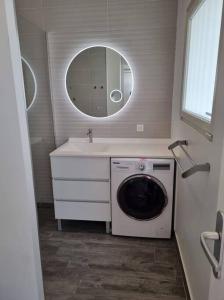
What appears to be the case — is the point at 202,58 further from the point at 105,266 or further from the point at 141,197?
the point at 105,266

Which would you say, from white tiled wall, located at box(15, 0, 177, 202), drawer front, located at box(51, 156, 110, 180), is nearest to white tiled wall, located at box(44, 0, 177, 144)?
white tiled wall, located at box(15, 0, 177, 202)

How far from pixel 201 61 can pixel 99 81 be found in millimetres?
1335

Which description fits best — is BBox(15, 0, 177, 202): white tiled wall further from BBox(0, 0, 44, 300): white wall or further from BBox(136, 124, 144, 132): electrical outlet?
BBox(0, 0, 44, 300): white wall

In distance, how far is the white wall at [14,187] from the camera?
3.13ft

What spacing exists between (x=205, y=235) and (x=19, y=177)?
0.83m

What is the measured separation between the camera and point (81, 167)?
2271mm

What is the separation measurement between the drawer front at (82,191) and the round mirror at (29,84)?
936 mm

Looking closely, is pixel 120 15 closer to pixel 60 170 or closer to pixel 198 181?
pixel 60 170

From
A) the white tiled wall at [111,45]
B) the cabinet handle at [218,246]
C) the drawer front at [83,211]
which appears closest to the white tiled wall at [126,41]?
the white tiled wall at [111,45]

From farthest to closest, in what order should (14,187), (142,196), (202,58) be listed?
(142,196), (202,58), (14,187)

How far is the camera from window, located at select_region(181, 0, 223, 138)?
122 cm

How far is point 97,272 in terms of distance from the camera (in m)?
1.92

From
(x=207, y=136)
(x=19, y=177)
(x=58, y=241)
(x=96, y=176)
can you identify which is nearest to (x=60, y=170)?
(x=96, y=176)

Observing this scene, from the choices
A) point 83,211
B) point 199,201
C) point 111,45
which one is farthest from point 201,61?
point 83,211
